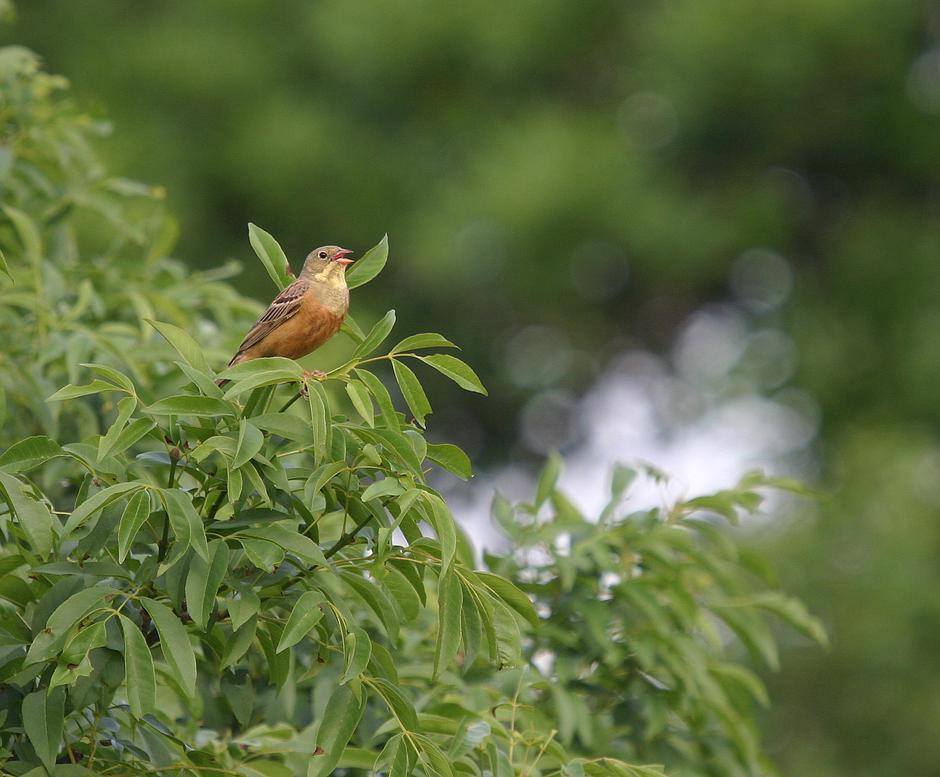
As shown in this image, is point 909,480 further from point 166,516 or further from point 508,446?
point 166,516

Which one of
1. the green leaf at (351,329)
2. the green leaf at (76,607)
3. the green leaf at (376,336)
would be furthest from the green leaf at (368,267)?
the green leaf at (76,607)

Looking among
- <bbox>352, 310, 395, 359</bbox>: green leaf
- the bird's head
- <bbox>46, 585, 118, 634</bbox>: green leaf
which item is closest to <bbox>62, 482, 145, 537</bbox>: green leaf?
<bbox>46, 585, 118, 634</bbox>: green leaf

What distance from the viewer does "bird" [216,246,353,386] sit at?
2973 mm

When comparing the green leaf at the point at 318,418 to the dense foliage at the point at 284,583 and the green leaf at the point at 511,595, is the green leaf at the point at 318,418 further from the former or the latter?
the green leaf at the point at 511,595

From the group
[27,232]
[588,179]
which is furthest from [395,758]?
[588,179]

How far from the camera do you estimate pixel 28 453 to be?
7.93ft

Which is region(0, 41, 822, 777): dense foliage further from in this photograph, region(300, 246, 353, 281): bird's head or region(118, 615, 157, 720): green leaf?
region(300, 246, 353, 281): bird's head

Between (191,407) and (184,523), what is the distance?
7.9 inches

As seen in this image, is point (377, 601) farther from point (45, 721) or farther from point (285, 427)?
point (45, 721)

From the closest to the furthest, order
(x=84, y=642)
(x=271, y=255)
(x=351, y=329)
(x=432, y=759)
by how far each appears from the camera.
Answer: (x=84, y=642), (x=432, y=759), (x=271, y=255), (x=351, y=329)

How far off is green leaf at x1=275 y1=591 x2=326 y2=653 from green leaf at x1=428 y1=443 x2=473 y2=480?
313 mm

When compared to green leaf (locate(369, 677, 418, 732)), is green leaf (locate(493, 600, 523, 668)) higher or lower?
higher

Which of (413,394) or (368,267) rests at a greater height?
(368,267)

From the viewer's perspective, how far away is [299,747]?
281cm
